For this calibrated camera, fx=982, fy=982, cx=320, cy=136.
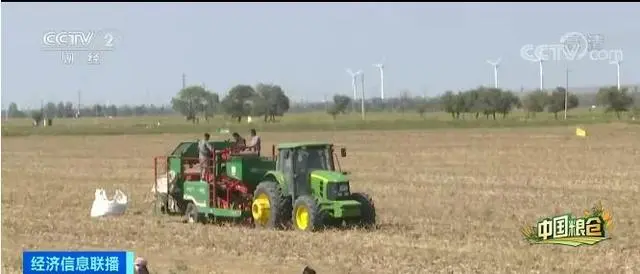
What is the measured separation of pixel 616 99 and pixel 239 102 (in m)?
45.6

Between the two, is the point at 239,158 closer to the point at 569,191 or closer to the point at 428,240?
the point at 428,240

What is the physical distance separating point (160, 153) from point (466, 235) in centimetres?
3084

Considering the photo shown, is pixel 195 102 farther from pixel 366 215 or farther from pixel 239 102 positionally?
pixel 366 215

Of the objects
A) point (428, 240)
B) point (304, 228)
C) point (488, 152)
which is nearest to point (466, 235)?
point (428, 240)

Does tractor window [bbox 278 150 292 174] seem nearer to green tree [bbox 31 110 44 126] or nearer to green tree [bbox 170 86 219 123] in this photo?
green tree [bbox 170 86 219 123]

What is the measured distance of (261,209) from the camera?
16688mm

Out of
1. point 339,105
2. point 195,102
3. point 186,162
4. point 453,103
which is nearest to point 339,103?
point 339,105

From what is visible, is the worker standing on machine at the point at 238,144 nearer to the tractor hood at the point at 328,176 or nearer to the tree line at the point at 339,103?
the tractor hood at the point at 328,176

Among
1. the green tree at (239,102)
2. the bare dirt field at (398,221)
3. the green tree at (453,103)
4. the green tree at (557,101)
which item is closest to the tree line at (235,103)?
the green tree at (239,102)

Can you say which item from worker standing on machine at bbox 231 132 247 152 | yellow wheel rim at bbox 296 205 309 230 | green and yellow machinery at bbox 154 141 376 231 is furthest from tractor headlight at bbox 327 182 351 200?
worker standing on machine at bbox 231 132 247 152

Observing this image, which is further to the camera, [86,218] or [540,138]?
[540,138]

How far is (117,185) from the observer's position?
27109 mm

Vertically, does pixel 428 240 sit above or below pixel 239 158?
below

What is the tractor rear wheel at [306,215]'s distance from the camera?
15836 millimetres
